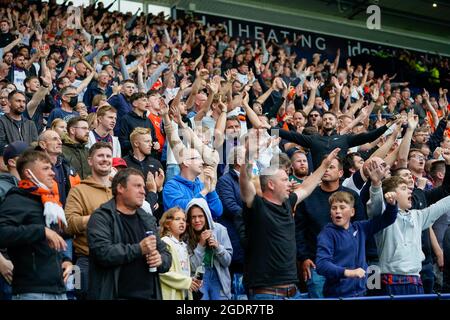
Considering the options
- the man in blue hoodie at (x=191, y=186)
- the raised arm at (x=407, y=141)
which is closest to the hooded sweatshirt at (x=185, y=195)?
the man in blue hoodie at (x=191, y=186)

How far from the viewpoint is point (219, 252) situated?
4.52 metres

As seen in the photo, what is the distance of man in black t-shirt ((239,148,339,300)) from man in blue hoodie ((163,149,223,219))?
831mm

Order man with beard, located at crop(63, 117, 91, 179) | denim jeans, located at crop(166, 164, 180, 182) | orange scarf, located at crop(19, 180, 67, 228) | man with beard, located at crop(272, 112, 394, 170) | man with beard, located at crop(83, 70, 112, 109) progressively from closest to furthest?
orange scarf, located at crop(19, 180, 67, 228), man with beard, located at crop(63, 117, 91, 179), denim jeans, located at crop(166, 164, 180, 182), man with beard, located at crop(272, 112, 394, 170), man with beard, located at crop(83, 70, 112, 109)

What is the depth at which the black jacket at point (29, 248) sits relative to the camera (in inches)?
130

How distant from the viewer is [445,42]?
22.5m

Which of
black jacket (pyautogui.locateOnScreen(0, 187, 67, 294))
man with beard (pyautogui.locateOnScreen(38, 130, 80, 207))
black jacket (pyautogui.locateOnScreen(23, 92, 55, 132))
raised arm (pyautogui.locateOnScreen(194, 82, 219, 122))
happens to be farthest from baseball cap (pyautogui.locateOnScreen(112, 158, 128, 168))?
black jacket (pyautogui.locateOnScreen(23, 92, 55, 132))

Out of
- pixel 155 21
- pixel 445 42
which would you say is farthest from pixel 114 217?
pixel 445 42

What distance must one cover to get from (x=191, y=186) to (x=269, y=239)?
1.41m

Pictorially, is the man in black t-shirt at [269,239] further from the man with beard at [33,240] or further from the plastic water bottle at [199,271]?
the man with beard at [33,240]

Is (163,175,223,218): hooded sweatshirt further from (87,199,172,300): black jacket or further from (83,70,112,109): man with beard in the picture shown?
(83,70,112,109): man with beard

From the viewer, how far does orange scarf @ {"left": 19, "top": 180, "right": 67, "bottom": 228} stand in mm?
3416

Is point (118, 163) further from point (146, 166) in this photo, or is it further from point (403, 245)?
point (403, 245)

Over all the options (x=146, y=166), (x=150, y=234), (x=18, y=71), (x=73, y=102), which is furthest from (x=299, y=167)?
(x=18, y=71)

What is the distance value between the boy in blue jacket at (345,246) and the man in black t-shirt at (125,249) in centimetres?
121
